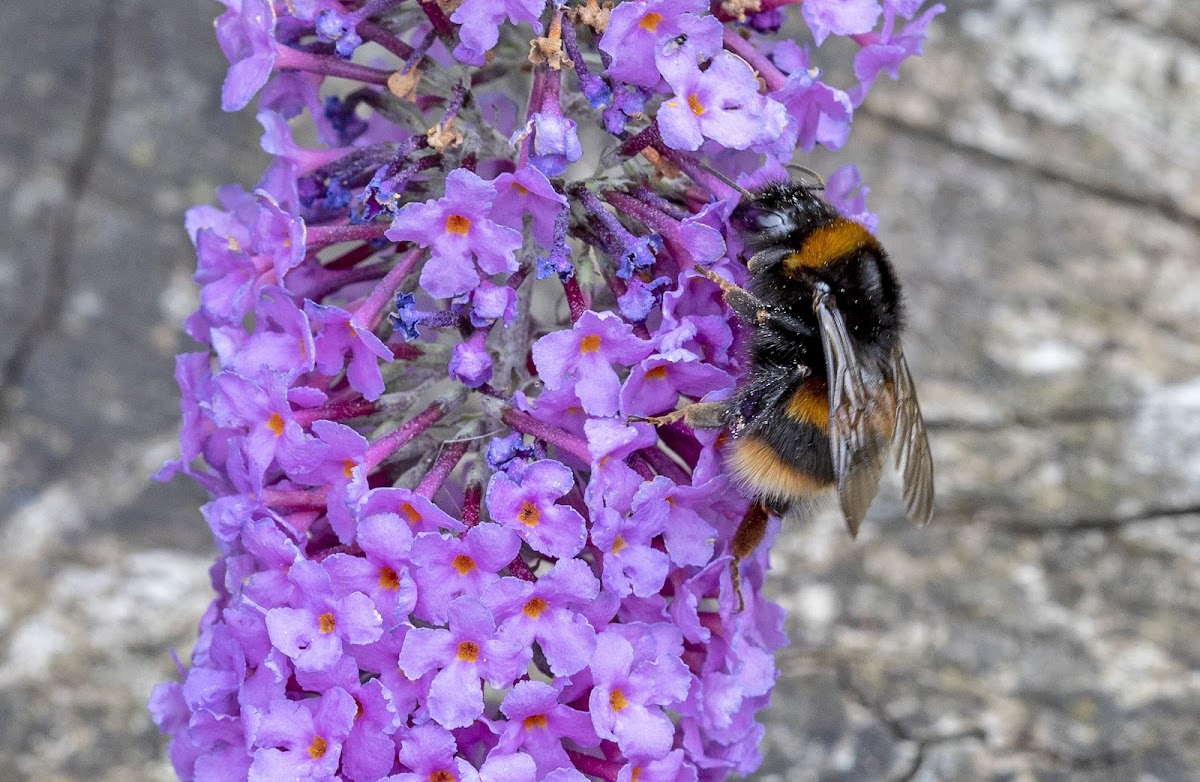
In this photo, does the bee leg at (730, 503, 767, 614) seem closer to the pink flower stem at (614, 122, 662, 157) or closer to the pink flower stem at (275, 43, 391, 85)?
the pink flower stem at (614, 122, 662, 157)

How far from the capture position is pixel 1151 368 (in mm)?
3268

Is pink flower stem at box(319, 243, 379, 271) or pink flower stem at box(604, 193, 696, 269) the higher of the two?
pink flower stem at box(604, 193, 696, 269)

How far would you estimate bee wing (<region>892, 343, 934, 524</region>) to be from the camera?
175cm

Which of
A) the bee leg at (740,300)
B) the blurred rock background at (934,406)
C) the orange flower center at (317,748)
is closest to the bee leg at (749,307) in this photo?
the bee leg at (740,300)

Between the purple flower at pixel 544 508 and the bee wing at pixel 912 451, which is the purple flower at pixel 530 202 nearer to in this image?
the purple flower at pixel 544 508

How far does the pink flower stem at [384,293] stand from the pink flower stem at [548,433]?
0.23 metres

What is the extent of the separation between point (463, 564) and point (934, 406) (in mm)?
2162

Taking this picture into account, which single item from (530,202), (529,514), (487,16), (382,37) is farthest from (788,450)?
(382,37)

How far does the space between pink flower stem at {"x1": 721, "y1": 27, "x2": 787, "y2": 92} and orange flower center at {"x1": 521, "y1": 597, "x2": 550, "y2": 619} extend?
30.8 inches

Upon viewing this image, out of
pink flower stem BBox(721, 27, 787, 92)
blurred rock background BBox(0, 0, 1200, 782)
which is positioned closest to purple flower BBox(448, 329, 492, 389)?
pink flower stem BBox(721, 27, 787, 92)

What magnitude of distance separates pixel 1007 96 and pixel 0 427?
3.30m

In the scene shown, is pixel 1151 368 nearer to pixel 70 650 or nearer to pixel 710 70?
pixel 710 70

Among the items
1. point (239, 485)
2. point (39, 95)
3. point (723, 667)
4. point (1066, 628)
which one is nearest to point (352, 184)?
point (239, 485)

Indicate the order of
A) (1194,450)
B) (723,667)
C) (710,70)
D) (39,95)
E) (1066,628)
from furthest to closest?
(39,95) → (1194,450) → (1066,628) → (723,667) → (710,70)
